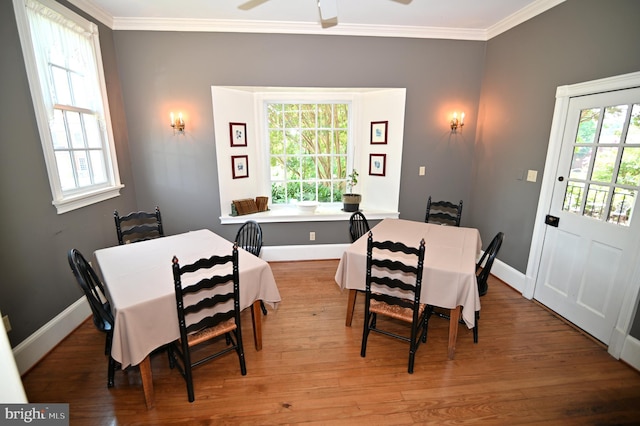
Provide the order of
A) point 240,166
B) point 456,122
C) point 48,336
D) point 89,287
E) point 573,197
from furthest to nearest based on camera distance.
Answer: point 240,166 < point 456,122 < point 573,197 < point 48,336 < point 89,287

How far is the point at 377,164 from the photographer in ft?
13.6

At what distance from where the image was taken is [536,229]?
3.06 m

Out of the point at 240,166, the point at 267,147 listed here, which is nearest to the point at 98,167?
the point at 240,166

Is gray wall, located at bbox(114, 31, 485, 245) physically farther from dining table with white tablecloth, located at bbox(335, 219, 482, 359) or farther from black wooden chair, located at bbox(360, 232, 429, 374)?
black wooden chair, located at bbox(360, 232, 429, 374)

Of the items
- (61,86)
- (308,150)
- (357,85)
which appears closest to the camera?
(61,86)

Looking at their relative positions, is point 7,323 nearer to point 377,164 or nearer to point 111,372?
point 111,372

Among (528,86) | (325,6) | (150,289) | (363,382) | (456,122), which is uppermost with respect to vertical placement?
(325,6)

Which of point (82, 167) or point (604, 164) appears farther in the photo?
point (82, 167)

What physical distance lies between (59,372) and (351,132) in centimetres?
394

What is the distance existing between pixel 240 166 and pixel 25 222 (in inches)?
87.0

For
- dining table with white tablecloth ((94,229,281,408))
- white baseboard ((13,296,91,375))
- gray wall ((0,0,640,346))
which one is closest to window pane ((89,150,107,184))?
gray wall ((0,0,640,346))

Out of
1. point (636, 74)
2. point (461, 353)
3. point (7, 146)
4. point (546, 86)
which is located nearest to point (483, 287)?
point (461, 353)

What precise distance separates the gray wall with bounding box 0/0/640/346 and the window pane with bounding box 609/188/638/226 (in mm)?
730

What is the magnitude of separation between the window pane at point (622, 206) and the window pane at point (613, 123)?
1.42 feet
